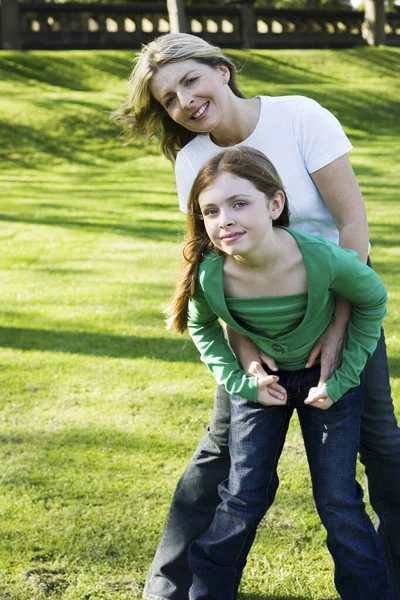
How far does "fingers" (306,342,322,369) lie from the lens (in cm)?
242

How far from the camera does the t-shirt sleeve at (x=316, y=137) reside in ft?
7.88

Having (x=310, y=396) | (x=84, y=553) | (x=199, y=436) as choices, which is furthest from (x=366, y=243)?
(x=199, y=436)

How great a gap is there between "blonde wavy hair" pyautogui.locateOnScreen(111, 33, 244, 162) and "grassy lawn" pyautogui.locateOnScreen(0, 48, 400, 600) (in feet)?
2.94

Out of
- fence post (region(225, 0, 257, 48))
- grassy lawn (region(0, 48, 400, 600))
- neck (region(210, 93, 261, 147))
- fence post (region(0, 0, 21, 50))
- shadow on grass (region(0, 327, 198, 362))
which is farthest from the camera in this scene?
fence post (region(225, 0, 257, 48))

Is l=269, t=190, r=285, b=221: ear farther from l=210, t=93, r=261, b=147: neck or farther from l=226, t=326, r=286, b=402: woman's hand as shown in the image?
l=226, t=326, r=286, b=402: woman's hand

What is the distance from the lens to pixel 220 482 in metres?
2.75

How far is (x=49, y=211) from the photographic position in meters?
10.4

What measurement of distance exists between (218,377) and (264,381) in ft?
0.60

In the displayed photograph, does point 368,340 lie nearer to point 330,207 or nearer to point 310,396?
point 310,396

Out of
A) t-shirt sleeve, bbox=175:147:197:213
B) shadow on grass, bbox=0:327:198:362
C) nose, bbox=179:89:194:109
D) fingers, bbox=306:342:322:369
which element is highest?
nose, bbox=179:89:194:109

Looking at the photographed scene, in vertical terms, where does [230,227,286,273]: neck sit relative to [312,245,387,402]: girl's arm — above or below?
above

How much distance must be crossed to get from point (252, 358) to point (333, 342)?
23cm

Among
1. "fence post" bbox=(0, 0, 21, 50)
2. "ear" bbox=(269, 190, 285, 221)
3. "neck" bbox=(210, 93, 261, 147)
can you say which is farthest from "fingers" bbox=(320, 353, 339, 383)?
"fence post" bbox=(0, 0, 21, 50)

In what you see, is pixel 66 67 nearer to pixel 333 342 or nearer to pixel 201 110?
pixel 201 110
